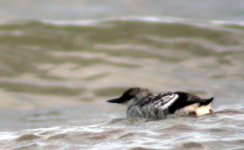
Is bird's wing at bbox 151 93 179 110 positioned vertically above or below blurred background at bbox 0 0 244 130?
below

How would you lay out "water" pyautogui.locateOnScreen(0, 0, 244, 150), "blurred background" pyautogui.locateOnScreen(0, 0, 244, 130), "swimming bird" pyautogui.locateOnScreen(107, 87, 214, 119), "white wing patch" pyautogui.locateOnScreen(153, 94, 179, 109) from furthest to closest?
"blurred background" pyautogui.locateOnScreen(0, 0, 244, 130) → "white wing patch" pyautogui.locateOnScreen(153, 94, 179, 109) → "swimming bird" pyautogui.locateOnScreen(107, 87, 214, 119) → "water" pyautogui.locateOnScreen(0, 0, 244, 150)

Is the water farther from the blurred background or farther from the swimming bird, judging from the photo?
the swimming bird

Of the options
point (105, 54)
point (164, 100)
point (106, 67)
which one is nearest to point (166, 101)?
point (164, 100)

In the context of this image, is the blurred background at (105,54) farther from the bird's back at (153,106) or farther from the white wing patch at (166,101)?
the white wing patch at (166,101)

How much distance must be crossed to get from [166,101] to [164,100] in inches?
1.6

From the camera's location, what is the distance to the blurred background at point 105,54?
1338 centimetres

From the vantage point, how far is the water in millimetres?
9555

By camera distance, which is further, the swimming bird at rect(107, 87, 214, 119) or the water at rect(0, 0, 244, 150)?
the swimming bird at rect(107, 87, 214, 119)

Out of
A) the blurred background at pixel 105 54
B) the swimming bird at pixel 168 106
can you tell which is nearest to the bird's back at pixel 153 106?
the swimming bird at pixel 168 106

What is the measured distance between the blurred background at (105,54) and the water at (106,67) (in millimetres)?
19

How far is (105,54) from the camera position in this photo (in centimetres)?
1566

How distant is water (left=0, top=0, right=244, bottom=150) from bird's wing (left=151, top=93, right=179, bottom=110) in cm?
38

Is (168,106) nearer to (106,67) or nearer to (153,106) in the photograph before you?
(153,106)

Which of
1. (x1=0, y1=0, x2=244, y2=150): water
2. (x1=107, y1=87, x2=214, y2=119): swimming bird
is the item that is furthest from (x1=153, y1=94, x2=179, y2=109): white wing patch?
(x1=0, y1=0, x2=244, y2=150): water
